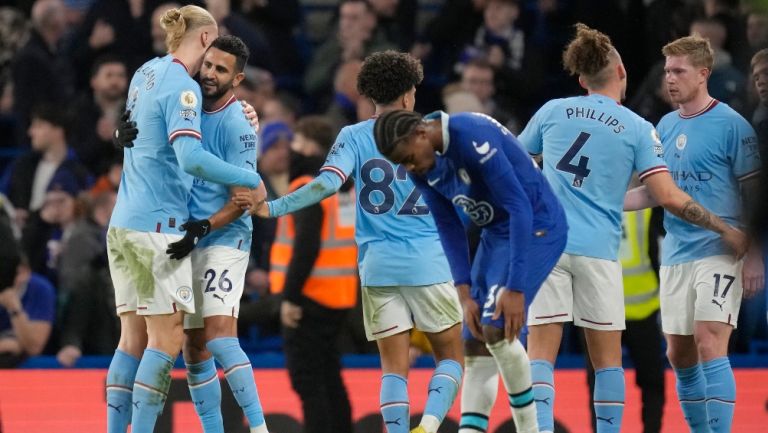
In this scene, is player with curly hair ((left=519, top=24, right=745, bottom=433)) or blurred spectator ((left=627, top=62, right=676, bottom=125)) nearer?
player with curly hair ((left=519, top=24, right=745, bottom=433))

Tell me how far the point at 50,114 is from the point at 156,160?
5477 mm

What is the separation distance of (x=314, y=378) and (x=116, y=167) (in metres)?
3.84

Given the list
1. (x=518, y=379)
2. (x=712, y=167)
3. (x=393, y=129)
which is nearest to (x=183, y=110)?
(x=393, y=129)

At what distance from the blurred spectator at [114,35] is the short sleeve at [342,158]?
6.04m

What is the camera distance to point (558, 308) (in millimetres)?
7621

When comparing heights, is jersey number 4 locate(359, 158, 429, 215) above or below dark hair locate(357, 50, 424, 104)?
→ below

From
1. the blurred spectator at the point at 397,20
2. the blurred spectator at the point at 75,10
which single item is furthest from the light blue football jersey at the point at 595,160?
the blurred spectator at the point at 75,10

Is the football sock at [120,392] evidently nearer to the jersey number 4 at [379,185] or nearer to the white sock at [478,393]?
the jersey number 4 at [379,185]

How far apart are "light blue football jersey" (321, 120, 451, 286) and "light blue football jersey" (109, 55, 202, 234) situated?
85cm

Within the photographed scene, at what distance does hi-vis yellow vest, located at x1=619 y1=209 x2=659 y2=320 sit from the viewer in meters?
9.50

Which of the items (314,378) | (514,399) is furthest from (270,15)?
(514,399)

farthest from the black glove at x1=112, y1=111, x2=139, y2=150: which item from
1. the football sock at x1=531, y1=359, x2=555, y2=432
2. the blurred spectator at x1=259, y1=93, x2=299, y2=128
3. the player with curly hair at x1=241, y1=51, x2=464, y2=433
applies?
the blurred spectator at x1=259, y1=93, x2=299, y2=128

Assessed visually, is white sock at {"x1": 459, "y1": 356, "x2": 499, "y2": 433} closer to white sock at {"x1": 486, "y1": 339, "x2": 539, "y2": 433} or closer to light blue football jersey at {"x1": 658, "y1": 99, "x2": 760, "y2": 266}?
white sock at {"x1": 486, "y1": 339, "x2": 539, "y2": 433}

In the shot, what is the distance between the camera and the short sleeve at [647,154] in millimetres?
7605
